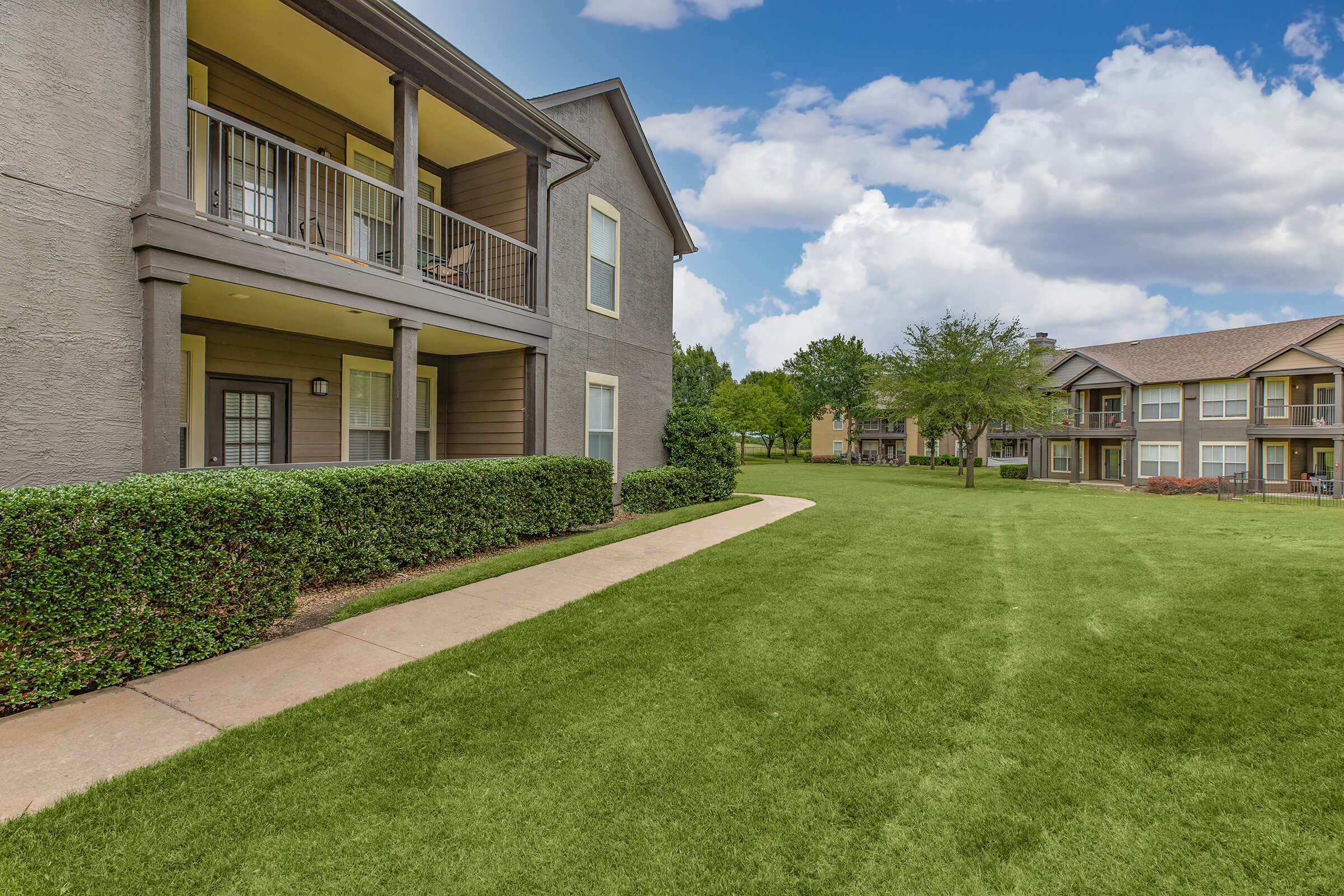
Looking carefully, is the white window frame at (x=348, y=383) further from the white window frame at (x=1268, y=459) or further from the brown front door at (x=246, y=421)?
the white window frame at (x=1268, y=459)

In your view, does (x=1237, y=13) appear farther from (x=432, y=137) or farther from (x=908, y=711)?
(x=908, y=711)

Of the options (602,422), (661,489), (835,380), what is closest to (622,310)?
(602,422)

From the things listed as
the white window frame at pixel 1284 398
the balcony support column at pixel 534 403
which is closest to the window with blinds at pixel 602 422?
the balcony support column at pixel 534 403

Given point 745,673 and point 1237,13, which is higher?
point 1237,13

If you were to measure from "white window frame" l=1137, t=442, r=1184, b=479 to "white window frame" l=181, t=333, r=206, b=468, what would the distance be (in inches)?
1472

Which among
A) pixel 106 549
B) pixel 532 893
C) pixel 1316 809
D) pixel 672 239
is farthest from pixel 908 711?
pixel 672 239

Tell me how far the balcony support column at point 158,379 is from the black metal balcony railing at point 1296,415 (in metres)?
37.1

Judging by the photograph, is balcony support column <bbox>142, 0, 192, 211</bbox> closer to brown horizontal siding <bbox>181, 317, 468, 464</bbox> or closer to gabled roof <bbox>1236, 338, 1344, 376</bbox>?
brown horizontal siding <bbox>181, 317, 468, 464</bbox>

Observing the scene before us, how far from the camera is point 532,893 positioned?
2127 millimetres

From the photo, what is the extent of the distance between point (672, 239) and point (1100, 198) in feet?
67.3

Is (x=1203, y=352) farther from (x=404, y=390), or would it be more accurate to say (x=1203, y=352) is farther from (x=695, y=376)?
(x=404, y=390)

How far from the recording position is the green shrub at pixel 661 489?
11.8 m

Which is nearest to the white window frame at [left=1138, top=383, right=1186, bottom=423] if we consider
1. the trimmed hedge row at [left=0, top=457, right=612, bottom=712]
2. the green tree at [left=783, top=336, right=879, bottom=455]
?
the green tree at [left=783, top=336, right=879, bottom=455]

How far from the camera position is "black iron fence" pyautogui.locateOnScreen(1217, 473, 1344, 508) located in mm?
21422
